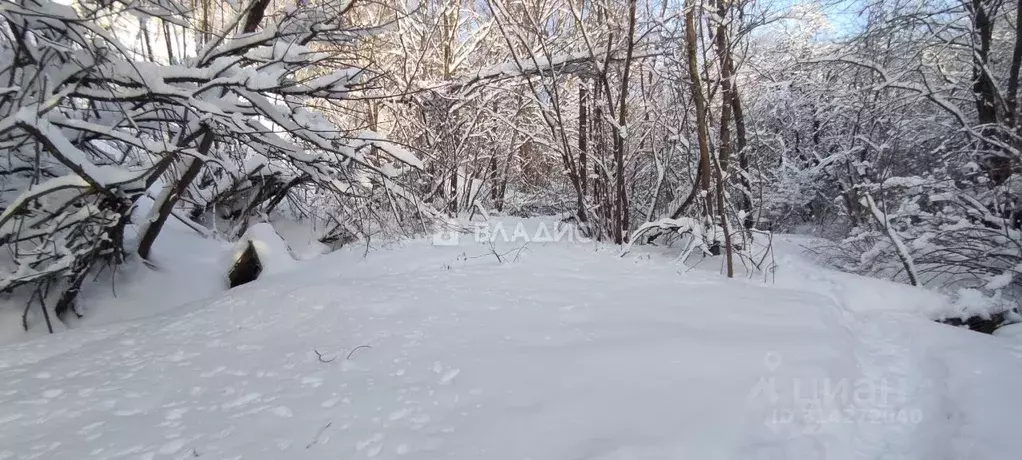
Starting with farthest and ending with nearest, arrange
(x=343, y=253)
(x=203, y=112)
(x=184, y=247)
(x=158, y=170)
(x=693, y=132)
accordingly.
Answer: (x=693, y=132) < (x=343, y=253) < (x=184, y=247) < (x=158, y=170) < (x=203, y=112)

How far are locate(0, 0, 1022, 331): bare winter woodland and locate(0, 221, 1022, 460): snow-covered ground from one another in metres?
1.12

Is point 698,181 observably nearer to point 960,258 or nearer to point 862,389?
point 960,258

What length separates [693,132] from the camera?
293 inches

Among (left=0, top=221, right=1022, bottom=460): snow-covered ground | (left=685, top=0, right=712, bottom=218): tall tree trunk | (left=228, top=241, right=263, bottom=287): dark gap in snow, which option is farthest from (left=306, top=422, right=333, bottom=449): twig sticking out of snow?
(left=685, top=0, right=712, bottom=218): tall tree trunk

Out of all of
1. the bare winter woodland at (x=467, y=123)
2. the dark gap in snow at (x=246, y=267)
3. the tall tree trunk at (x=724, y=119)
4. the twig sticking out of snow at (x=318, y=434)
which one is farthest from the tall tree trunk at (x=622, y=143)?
the twig sticking out of snow at (x=318, y=434)

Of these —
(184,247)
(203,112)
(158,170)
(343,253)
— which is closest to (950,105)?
(343,253)

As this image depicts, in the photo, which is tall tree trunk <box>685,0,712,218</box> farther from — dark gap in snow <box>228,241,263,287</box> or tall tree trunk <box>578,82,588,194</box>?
dark gap in snow <box>228,241,263,287</box>

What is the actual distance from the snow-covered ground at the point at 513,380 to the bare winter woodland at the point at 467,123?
1.12m

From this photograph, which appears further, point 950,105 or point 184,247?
point 950,105

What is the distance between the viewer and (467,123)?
866 cm

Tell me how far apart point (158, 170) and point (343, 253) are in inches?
85.1

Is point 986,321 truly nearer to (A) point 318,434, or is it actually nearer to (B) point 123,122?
(A) point 318,434

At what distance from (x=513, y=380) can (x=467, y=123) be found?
716 cm

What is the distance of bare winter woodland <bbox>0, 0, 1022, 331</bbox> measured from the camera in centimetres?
312
